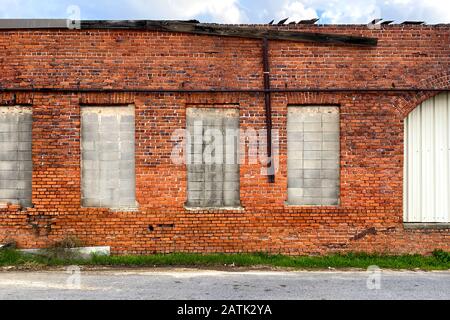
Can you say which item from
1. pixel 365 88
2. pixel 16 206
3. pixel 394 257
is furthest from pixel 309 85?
pixel 16 206

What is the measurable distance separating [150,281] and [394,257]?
16.8 ft

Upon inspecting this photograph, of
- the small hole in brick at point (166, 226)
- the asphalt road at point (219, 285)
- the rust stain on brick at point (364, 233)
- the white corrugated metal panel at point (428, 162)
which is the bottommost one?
the asphalt road at point (219, 285)

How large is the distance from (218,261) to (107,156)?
→ 3.12 meters

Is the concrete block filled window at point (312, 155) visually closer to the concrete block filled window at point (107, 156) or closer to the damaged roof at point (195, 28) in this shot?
the damaged roof at point (195, 28)

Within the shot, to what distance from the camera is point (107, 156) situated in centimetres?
1141

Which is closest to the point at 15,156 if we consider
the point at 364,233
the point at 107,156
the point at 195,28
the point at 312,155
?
the point at 107,156

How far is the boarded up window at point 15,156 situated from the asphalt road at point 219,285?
81.4 inches

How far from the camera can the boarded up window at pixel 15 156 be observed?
11.4 meters

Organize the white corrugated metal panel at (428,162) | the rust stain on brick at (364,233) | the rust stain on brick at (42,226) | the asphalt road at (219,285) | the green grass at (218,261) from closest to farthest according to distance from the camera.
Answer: the asphalt road at (219,285) → the green grass at (218,261) → the rust stain on brick at (42,226) → the rust stain on brick at (364,233) → the white corrugated metal panel at (428,162)

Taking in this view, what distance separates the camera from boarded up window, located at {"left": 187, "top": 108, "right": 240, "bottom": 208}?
11430 millimetres

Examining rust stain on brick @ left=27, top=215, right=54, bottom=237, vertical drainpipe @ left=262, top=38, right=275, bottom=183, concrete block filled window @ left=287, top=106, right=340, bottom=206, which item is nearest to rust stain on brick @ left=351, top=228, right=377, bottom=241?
concrete block filled window @ left=287, top=106, right=340, bottom=206

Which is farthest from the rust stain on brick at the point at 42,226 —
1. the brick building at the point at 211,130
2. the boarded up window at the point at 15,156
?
the boarded up window at the point at 15,156

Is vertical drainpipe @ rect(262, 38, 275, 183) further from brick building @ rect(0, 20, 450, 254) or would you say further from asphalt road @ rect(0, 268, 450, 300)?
asphalt road @ rect(0, 268, 450, 300)

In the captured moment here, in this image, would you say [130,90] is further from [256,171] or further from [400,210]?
[400,210]
